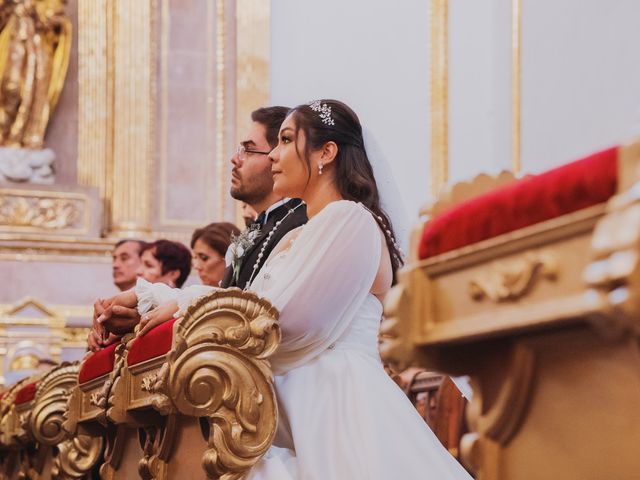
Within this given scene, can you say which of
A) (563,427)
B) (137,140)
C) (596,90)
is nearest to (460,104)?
(596,90)

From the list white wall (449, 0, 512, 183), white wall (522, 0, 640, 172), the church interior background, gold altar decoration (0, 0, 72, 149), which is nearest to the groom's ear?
white wall (522, 0, 640, 172)

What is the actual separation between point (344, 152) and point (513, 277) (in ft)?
6.79

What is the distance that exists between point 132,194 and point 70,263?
76 cm

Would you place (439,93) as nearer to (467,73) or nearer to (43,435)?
(467,73)

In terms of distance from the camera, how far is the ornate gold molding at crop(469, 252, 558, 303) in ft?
4.39

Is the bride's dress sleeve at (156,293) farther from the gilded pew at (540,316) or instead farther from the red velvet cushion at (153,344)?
the gilded pew at (540,316)

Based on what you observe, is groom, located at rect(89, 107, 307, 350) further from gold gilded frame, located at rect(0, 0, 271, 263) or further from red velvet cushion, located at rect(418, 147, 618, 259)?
gold gilded frame, located at rect(0, 0, 271, 263)

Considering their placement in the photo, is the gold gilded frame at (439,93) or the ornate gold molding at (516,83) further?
the gold gilded frame at (439,93)

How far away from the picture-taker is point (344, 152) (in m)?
3.42

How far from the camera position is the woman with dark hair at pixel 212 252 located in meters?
5.39

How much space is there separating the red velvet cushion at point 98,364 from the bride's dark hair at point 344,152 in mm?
884

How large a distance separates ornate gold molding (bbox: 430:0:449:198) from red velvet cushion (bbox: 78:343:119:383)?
14.5 feet

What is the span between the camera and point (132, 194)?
9289 millimetres

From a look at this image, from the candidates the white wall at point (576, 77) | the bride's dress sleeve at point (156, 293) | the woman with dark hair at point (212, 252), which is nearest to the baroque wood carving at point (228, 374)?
the bride's dress sleeve at point (156, 293)
